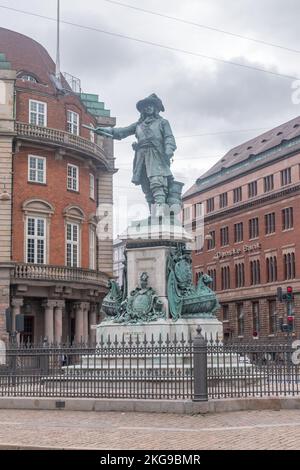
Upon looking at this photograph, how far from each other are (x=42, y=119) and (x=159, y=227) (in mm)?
31526

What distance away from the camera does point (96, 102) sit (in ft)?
195

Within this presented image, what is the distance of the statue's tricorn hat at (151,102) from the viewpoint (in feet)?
72.4

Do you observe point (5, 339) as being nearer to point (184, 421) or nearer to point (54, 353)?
point (54, 353)

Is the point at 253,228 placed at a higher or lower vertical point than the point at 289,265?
higher

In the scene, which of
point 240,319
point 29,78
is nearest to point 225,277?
point 240,319

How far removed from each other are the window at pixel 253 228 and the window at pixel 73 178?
26272 mm

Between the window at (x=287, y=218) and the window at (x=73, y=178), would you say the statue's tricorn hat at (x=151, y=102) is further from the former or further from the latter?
the window at (x=287, y=218)

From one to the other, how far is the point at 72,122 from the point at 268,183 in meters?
25.4

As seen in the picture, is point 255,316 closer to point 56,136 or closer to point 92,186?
point 92,186

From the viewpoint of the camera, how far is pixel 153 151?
2181 centimetres

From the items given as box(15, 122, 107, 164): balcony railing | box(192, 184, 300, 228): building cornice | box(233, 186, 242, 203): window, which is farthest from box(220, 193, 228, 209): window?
box(15, 122, 107, 164): balcony railing

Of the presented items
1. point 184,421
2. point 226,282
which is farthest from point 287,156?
point 184,421

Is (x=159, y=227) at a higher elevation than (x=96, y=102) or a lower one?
lower

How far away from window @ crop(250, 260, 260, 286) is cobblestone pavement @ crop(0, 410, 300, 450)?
5729 cm
